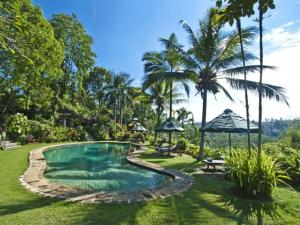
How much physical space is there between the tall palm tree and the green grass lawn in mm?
6609

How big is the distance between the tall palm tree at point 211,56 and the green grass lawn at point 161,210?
661 centimetres

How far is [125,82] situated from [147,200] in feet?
109

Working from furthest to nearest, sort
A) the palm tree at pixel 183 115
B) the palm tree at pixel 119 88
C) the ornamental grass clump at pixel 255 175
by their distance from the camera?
1. the palm tree at pixel 119 88
2. the palm tree at pixel 183 115
3. the ornamental grass clump at pixel 255 175

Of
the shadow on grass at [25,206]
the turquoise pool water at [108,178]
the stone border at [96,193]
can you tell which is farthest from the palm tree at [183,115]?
the shadow on grass at [25,206]

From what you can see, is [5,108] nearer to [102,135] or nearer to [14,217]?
[102,135]

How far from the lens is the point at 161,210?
6.08 meters

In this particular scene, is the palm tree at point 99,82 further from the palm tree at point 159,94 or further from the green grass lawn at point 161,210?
the green grass lawn at point 161,210

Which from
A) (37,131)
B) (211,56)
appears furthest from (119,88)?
(211,56)

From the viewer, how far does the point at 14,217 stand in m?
5.36

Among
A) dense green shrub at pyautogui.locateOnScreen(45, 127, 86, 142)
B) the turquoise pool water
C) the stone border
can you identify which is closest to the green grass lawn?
the stone border

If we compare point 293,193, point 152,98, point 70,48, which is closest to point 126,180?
point 293,193

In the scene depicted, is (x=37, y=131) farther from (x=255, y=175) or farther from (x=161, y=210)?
(x=255, y=175)

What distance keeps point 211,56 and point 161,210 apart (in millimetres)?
9998

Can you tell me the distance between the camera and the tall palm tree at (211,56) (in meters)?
13.8
